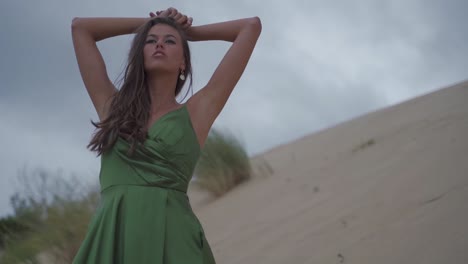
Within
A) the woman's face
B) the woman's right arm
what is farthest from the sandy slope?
the woman's right arm

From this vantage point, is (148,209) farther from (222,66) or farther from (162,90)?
(222,66)

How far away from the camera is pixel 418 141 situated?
7266 millimetres

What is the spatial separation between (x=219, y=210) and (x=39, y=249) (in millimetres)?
3109

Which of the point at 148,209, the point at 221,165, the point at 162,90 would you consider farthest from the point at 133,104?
the point at 221,165

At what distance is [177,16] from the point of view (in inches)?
117

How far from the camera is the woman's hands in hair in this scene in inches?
116

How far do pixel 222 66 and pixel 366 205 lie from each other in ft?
9.66

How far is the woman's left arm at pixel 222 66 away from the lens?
270 centimetres

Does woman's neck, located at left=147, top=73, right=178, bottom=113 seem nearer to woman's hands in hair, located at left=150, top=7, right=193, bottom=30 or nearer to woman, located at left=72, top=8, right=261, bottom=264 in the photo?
woman, located at left=72, top=8, right=261, bottom=264

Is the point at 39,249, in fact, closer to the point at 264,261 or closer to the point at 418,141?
the point at 264,261

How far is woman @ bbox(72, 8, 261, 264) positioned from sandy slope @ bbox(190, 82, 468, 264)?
173cm

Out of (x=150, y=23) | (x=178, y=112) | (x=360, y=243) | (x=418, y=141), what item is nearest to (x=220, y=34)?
(x=150, y=23)

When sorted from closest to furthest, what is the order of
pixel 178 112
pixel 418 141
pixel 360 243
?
pixel 178 112 → pixel 360 243 → pixel 418 141

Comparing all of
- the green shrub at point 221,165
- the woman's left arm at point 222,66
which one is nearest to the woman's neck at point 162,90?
the woman's left arm at point 222,66
